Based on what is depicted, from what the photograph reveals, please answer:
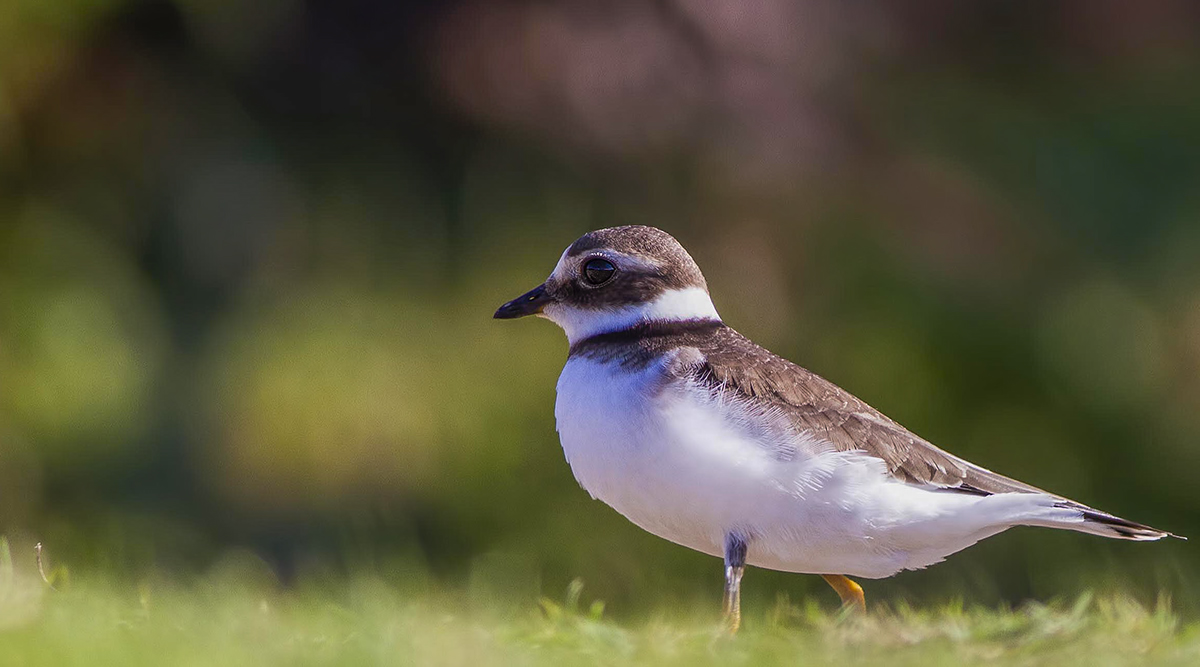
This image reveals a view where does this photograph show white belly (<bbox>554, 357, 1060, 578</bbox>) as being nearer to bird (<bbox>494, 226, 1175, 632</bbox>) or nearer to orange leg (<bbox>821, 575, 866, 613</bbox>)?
bird (<bbox>494, 226, 1175, 632</bbox>)

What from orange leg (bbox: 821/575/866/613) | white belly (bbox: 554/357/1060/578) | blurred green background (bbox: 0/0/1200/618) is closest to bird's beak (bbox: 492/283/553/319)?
white belly (bbox: 554/357/1060/578)

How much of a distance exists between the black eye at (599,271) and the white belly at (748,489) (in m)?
0.58

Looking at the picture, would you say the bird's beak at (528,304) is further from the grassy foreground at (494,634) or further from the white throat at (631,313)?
the grassy foreground at (494,634)

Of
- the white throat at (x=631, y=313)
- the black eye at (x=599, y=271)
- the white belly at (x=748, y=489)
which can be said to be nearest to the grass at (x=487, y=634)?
the white belly at (x=748, y=489)

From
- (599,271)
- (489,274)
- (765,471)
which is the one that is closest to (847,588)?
(765,471)

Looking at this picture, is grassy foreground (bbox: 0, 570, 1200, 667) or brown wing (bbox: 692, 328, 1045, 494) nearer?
grassy foreground (bbox: 0, 570, 1200, 667)

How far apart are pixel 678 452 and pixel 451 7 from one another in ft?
25.7

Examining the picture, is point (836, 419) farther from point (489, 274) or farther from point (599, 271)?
point (489, 274)

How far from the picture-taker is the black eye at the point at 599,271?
18.7 ft

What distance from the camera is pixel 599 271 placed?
Answer: 5.70 meters

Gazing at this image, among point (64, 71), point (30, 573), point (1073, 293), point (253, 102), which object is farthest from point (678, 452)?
point (64, 71)

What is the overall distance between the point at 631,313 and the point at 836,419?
0.99 meters

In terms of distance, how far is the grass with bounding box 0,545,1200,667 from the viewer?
385 centimetres

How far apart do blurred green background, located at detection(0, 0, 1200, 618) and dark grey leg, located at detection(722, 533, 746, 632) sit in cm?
596
